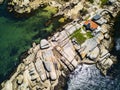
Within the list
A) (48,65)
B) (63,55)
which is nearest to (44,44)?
(63,55)

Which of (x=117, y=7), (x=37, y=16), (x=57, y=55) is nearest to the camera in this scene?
(x=57, y=55)

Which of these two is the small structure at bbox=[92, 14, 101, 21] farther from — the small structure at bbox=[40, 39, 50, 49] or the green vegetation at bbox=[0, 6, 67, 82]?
the small structure at bbox=[40, 39, 50, 49]

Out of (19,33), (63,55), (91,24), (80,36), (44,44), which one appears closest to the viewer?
(63,55)

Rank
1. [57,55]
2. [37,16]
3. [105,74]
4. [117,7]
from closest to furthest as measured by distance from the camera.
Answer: [105,74]
[57,55]
[117,7]
[37,16]

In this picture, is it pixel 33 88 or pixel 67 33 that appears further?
pixel 67 33

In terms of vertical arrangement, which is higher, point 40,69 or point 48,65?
point 48,65

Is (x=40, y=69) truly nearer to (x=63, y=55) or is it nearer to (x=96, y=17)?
(x=63, y=55)

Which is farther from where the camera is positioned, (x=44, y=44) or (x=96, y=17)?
(x=96, y=17)

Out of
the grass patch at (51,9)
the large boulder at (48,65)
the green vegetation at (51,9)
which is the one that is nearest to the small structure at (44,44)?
the large boulder at (48,65)

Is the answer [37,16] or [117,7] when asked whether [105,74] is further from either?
[37,16]

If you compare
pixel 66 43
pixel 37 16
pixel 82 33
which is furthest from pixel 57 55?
pixel 37 16
